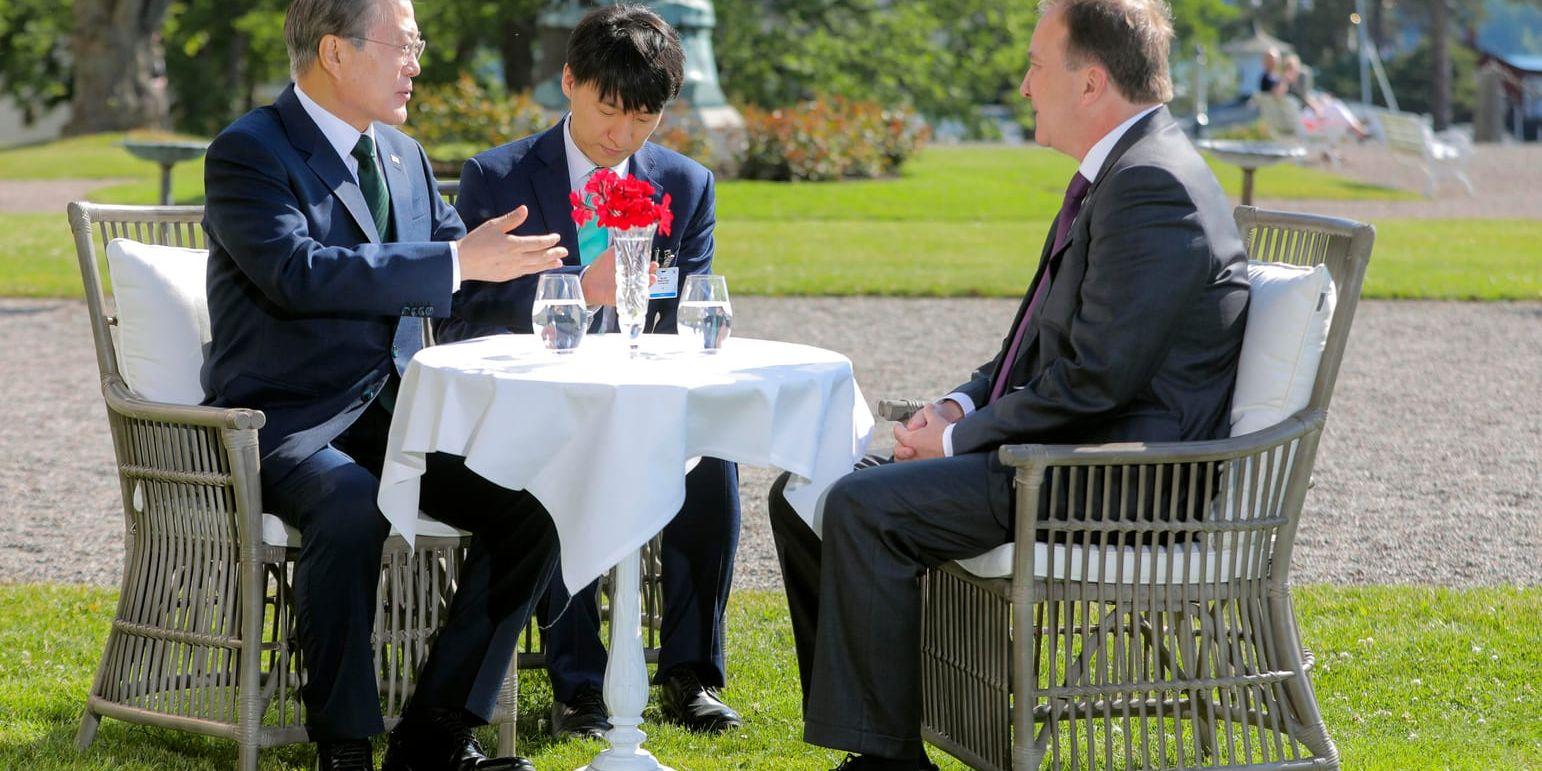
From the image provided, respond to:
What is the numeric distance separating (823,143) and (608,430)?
18.7 m

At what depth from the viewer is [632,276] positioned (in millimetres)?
3738

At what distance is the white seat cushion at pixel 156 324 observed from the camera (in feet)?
13.2

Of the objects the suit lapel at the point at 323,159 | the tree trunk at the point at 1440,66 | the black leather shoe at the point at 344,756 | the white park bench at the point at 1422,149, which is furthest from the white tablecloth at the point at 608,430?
the tree trunk at the point at 1440,66

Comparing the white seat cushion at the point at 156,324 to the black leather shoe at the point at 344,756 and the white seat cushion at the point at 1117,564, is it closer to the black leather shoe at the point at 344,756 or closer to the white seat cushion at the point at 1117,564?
the black leather shoe at the point at 344,756

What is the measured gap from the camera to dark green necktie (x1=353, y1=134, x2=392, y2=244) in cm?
416

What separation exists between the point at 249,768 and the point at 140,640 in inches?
17.8

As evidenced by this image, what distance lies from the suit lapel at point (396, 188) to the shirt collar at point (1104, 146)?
65.0 inches

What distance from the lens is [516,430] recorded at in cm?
332

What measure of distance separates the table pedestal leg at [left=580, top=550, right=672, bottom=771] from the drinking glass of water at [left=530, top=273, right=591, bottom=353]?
482mm

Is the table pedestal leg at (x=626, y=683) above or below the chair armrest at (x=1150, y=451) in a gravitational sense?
below

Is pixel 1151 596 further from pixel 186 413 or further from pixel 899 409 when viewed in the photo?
pixel 186 413

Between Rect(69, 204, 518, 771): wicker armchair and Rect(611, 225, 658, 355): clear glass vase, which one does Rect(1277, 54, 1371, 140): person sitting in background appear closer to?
Rect(611, 225, 658, 355): clear glass vase

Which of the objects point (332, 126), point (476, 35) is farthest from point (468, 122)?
point (332, 126)

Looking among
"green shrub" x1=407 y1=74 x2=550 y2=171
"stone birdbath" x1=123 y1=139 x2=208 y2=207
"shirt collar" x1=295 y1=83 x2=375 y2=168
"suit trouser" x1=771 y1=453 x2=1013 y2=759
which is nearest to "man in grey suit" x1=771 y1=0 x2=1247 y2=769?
"suit trouser" x1=771 y1=453 x2=1013 y2=759
